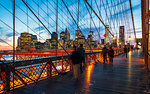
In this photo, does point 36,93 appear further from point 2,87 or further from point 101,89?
point 101,89

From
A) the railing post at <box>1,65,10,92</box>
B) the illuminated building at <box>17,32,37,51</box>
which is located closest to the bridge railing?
the railing post at <box>1,65,10,92</box>

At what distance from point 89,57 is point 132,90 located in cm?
621

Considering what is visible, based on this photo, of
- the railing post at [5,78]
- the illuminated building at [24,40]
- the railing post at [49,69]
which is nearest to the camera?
the railing post at [5,78]

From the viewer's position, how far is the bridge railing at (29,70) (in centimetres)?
359

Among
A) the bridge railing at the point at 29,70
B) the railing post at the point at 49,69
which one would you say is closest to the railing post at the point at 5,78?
the bridge railing at the point at 29,70

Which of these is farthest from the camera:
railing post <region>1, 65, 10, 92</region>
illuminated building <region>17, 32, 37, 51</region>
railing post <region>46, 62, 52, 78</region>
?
illuminated building <region>17, 32, 37, 51</region>

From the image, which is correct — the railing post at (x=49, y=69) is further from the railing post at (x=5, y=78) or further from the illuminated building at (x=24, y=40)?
the illuminated building at (x=24, y=40)

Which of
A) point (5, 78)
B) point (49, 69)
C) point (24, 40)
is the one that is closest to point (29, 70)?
point (49, 69)

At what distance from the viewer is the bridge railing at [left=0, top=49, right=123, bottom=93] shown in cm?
359

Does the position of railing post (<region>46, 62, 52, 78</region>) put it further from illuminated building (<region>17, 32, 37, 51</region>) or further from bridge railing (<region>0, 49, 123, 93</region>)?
illuminated building (<region>17, 32, 37, 51</region>)

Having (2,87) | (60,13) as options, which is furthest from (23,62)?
(60,13)

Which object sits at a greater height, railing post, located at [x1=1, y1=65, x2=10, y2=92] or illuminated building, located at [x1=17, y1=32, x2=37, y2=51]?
illuminated building, located at [x1=17, y1=32, x2=37, y2=51]

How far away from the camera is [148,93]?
3346 mm

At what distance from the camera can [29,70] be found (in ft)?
15.1
